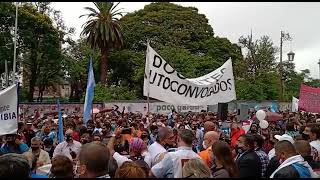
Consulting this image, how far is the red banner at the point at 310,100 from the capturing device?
15.7 metres

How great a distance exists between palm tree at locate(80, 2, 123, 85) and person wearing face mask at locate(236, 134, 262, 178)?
134 ft

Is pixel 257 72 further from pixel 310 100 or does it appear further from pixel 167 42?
pixel 310 100

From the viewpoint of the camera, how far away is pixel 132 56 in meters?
51.3

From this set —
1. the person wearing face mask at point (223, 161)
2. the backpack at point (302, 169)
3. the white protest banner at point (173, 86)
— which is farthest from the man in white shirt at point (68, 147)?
the backpack at point (302, 169)

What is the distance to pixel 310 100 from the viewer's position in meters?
15.9

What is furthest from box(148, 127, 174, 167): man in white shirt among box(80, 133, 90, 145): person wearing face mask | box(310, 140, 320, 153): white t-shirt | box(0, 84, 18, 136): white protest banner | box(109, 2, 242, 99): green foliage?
box(109, 2, 242, 99): green foliage

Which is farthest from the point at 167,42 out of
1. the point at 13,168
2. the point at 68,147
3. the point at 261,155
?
the point at 13,168

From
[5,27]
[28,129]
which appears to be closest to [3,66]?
[5,27]

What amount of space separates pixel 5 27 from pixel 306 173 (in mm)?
42672

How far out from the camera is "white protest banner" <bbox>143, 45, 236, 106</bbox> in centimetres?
1233

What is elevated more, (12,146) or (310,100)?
(310,100)

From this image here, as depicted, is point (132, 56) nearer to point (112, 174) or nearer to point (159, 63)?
point (159, 63)

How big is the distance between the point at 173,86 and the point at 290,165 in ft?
24.1

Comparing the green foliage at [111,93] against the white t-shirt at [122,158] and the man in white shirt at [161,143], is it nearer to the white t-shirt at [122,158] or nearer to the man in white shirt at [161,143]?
the man in white shirt at [161,143]
